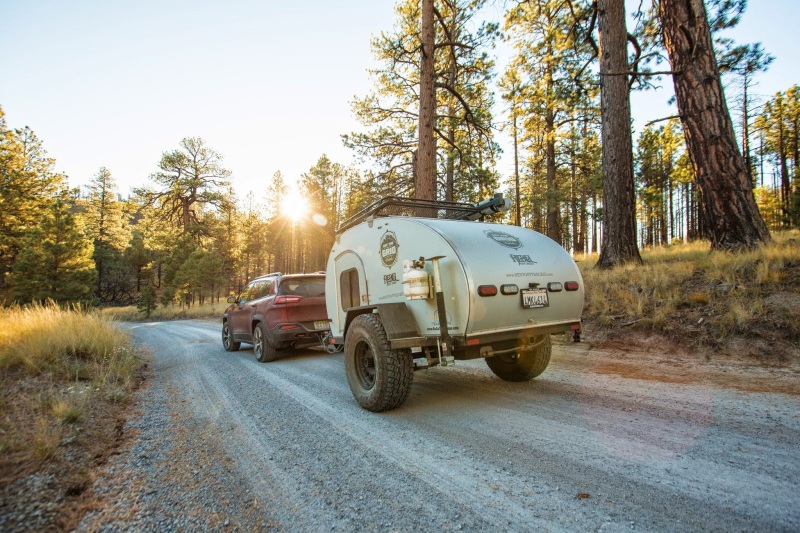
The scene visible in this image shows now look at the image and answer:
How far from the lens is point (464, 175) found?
43.7 ft

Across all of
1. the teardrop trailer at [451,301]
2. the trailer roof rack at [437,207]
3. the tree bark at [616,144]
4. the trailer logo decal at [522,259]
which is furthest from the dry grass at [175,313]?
the trailer logo decal at [522,259]

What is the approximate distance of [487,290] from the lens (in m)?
3.37

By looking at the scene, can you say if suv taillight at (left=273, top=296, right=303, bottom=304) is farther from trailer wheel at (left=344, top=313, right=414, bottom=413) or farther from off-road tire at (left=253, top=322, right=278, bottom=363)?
trailer wheel at (left=344, top=313, right=414, bottom=413)

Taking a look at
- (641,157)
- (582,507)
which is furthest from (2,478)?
(641,157)

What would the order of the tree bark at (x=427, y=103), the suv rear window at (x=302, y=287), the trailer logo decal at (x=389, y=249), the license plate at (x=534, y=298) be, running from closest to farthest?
the license plate at (x=534, y=298) < the trailer logo decal at (x=389, y=249) < the suv rear window at (x=302, y=287) < the tree bark at (x=427, y=103)

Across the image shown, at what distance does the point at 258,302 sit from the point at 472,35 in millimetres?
10838

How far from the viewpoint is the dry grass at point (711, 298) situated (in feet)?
16.1

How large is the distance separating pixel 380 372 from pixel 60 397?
11.2ft

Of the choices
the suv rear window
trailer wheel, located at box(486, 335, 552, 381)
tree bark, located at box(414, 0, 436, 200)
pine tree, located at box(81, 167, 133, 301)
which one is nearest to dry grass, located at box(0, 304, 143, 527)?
the suv rear window

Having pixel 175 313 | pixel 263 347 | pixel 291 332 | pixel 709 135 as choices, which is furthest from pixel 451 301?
pixel 175 313

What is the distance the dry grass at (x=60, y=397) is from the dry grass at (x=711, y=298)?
274 inches

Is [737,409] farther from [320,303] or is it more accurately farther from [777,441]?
[320,303]

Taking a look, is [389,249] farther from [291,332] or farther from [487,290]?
[291,332]

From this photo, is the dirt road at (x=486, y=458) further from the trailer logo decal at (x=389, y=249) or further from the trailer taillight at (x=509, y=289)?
the trailer logo decal at (x=389, y=249)
